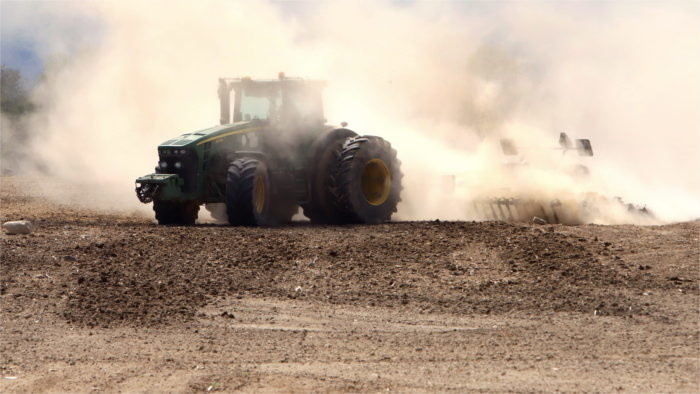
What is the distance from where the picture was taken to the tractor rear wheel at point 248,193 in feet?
51.6

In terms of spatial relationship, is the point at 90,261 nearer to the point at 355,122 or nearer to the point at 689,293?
the point at 689,293

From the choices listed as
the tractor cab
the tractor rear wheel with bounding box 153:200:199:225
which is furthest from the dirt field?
the tractor cab

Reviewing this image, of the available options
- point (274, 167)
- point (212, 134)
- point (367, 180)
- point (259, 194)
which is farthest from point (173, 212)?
point (367, 180)

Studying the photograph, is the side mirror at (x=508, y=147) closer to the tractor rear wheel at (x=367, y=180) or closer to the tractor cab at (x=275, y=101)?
the tractor rear wheel at (x=367, y=180)

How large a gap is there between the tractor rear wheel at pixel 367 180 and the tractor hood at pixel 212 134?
5.77 feet

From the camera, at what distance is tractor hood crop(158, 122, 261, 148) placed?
1652 centimetres

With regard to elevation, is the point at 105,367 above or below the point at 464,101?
below

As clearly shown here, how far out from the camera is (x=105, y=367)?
8.39 m

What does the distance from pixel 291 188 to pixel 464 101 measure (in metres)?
18.9

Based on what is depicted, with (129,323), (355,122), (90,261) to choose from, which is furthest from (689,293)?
(355,122)

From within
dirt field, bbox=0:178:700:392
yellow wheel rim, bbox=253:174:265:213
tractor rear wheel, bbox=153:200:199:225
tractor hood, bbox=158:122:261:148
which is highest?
tractor hood, bbox=158:122:261:148

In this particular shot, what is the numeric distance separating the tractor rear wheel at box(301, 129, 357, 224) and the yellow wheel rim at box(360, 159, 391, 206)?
817 mm

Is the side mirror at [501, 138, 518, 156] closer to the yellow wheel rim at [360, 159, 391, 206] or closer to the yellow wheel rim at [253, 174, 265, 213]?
the yellow wheel rim at [360, 159, 391, 206]

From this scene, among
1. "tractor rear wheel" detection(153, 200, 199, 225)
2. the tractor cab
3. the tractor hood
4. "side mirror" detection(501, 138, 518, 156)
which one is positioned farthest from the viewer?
"side mirror" detection(501, 138, 518, 156)
